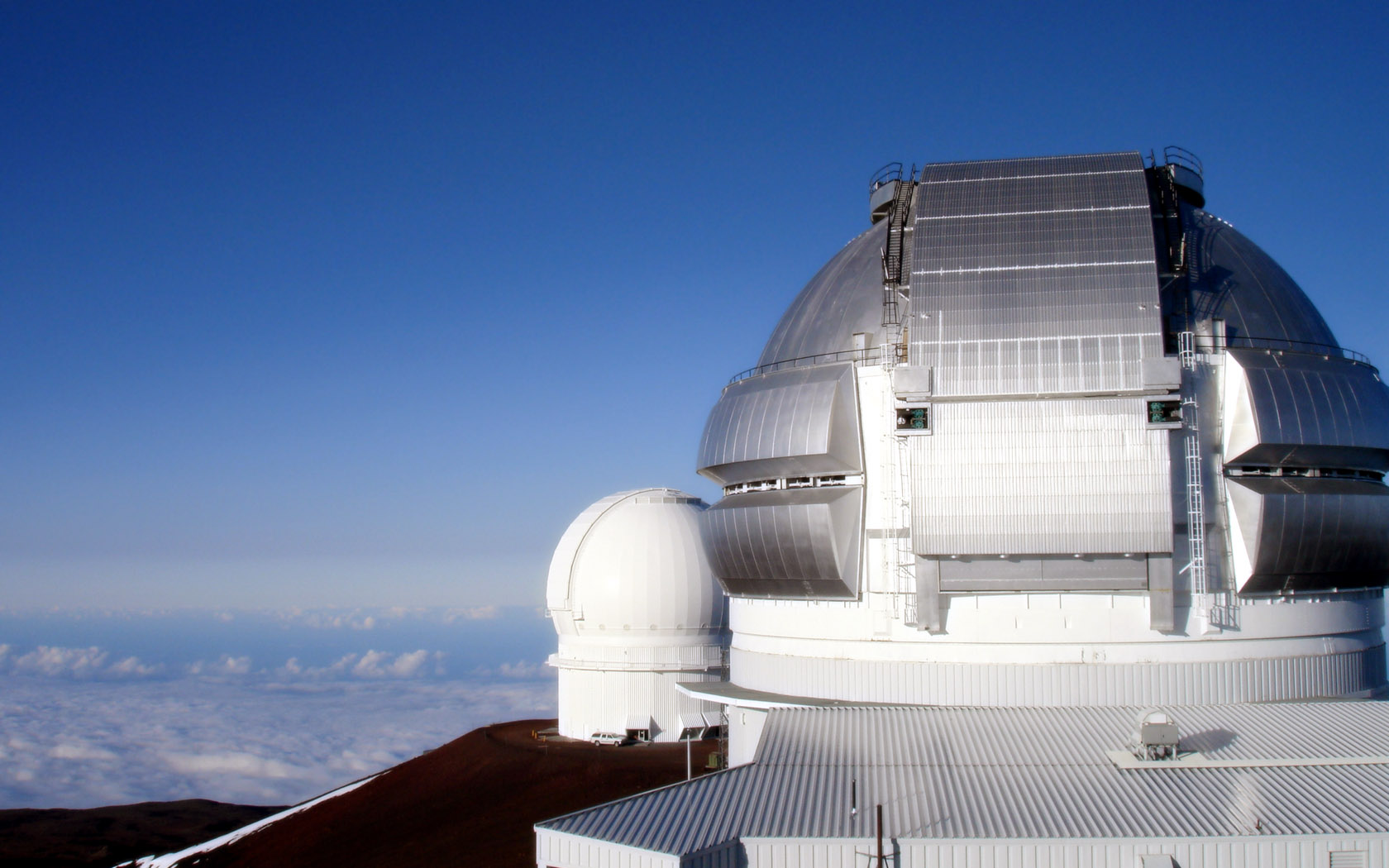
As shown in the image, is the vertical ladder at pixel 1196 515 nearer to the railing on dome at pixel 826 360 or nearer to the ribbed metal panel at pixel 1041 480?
the ribbed metal panel at pixel 1041 480

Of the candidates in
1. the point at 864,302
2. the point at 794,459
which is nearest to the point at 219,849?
the point at 794,459

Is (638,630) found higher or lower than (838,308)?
lower

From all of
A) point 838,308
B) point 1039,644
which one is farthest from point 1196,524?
point 838,308

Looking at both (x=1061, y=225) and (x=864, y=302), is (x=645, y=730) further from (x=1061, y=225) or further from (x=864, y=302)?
(x=1061, y=225)

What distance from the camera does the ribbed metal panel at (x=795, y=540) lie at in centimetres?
2353

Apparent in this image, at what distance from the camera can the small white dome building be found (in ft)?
128

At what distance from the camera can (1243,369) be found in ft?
74.1

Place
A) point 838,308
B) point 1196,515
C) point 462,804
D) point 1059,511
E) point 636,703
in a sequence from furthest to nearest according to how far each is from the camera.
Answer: point 636,703, point 462,804, point 838,308, point 1196,515, point 1059,511

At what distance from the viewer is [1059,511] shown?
21.6 m

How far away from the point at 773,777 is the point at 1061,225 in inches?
535

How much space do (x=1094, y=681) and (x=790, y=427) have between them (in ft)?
27.1

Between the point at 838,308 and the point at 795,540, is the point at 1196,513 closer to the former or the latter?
Answer: the point at 795,540

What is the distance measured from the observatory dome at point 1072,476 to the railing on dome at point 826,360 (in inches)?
5.0

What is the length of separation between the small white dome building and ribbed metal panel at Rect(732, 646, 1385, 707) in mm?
15215
